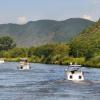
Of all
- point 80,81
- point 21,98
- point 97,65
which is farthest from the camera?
point 97,65

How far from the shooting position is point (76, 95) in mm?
83938

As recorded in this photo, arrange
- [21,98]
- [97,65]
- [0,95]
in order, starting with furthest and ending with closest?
[97,65]
[0,95]
[21,98]

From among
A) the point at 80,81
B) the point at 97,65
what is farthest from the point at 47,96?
the point at 97,65

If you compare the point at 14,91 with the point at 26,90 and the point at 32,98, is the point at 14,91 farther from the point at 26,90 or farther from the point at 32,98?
the point at 32,98

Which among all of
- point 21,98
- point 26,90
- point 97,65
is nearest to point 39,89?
point 26,90

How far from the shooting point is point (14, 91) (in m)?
89.8

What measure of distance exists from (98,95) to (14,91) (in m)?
16.6

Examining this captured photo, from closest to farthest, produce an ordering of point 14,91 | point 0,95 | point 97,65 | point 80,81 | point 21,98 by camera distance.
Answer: point 21,98 < point 0,95 < point 14,91 < point 80,81 < point 97,65

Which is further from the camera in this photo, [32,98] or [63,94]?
[63,94]

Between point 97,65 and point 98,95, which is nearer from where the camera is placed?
point 98,95

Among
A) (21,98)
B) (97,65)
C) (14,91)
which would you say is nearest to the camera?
(21,98)

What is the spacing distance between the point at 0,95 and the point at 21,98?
257 inches

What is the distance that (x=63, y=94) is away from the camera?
85.9 m

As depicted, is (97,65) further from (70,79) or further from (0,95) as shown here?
(0,95)
